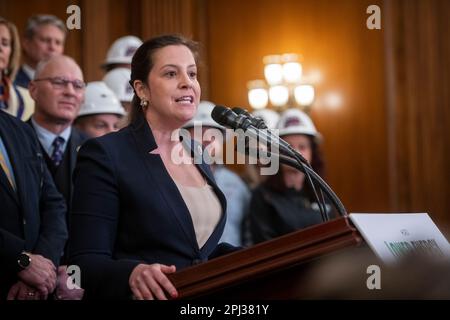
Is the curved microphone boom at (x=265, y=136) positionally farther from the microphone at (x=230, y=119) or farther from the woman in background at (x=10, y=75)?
the woman in background at (x=10, y=75)

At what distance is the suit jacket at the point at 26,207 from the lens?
2734mm

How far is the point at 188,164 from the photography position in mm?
2299

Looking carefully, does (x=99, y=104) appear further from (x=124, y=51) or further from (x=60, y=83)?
(x=124, y=51)

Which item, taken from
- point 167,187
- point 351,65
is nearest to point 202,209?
point 167,187

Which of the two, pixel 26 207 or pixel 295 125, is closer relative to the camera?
pixel 26 207

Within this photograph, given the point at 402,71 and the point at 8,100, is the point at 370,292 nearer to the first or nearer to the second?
the point at 8,100

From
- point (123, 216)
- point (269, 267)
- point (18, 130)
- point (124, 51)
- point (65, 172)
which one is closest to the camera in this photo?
point (269, 267)

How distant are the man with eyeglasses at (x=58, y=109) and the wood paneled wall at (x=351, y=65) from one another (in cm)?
327

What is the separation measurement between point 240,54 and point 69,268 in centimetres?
700

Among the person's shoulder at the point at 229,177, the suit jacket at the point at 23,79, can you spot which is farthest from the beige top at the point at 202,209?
the suit jacket at the point at 23,79

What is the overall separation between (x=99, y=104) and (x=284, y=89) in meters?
4.66

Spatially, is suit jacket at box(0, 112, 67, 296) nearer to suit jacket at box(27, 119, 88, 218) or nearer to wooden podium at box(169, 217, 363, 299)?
suit jacket at box(27, 119, 88, 218)

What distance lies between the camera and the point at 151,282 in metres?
1.77

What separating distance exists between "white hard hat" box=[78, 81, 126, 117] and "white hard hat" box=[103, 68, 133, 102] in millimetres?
296
